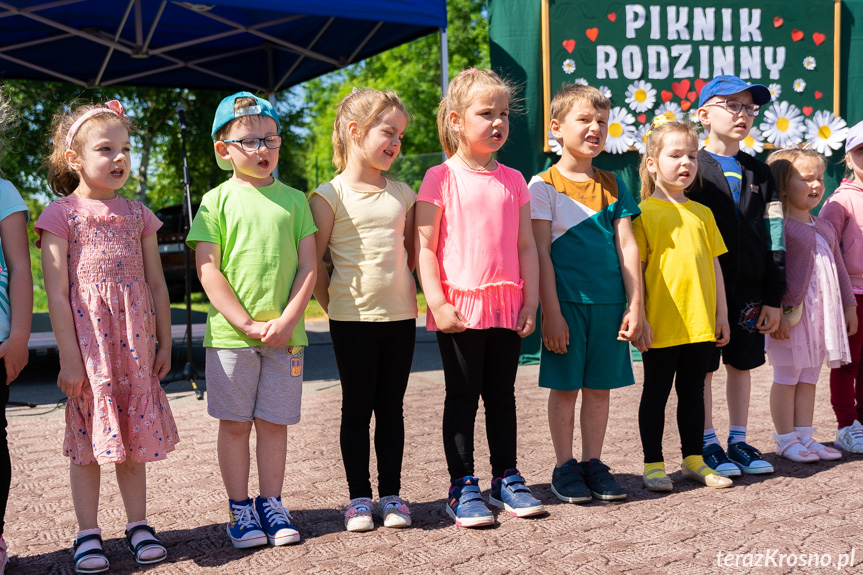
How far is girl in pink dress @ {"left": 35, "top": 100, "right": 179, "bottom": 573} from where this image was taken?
282 cm

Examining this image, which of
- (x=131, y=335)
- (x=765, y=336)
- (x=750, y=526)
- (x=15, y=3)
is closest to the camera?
(x=131, y=335)

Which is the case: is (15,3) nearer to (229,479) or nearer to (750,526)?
(229,479)

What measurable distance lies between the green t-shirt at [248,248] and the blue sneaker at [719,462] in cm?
201

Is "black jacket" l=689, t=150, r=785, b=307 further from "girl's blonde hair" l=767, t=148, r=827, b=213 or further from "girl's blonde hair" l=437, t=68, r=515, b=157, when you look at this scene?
"girl's blonde hair" l=437, t=68, r=515, b=157

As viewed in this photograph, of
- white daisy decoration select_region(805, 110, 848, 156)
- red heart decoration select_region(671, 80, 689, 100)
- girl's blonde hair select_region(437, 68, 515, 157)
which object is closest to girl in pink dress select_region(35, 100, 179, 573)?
girl's blonde hair select_region(437, 68, 515, 157)

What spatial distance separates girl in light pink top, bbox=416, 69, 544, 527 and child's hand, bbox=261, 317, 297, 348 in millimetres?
539

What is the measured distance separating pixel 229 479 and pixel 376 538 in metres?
0.58

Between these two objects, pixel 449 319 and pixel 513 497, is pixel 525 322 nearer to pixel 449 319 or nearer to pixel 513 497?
pixel 449 319

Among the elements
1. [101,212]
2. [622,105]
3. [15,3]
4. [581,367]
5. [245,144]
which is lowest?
[581,367]

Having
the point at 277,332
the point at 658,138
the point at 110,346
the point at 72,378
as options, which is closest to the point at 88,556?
the point at 72,378

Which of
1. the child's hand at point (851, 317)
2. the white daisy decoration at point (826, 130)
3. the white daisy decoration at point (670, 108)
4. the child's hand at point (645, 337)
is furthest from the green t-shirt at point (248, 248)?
the white daisy decoration at point (826, 130)

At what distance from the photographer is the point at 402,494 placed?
3.62 m

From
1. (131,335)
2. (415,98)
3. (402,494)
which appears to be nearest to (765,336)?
(402,494)

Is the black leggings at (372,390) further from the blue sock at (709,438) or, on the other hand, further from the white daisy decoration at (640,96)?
the white daisy decoration at (640,96)
